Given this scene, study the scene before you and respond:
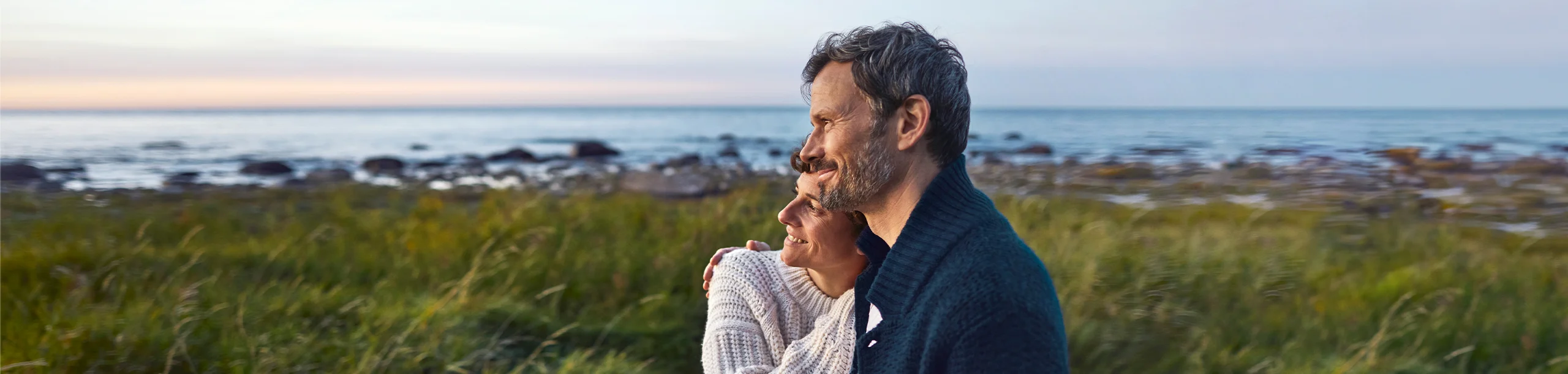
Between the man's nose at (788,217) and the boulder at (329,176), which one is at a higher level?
the man's nose at (788,217)

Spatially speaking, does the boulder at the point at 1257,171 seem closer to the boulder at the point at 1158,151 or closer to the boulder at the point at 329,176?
the boulder at the point at 1158,151

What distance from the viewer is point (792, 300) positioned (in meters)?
2.27

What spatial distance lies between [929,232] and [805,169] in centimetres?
29

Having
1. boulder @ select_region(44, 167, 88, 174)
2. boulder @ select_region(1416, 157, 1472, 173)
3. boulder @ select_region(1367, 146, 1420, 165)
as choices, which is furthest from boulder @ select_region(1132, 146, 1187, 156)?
boulder @ select_region(44, 167, 88, 174)

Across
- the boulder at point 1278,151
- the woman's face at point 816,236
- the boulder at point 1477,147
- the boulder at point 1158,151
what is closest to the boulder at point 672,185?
the boulder at point 1158,151

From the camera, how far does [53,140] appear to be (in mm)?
22688

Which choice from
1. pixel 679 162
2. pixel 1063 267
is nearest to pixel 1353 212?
pixel 1063 267

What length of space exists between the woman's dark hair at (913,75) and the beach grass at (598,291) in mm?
3479

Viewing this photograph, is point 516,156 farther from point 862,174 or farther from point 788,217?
point 862,174

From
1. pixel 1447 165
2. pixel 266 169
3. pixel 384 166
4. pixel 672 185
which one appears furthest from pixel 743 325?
pixel 384 166

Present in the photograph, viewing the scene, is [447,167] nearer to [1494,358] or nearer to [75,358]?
[75,358]

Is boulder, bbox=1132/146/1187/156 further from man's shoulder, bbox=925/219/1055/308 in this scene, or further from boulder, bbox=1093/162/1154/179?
man's shoulder, bbox=925/219/1055/308

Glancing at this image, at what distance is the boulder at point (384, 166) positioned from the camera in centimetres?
2433

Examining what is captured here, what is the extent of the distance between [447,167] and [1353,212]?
21.2 metres
